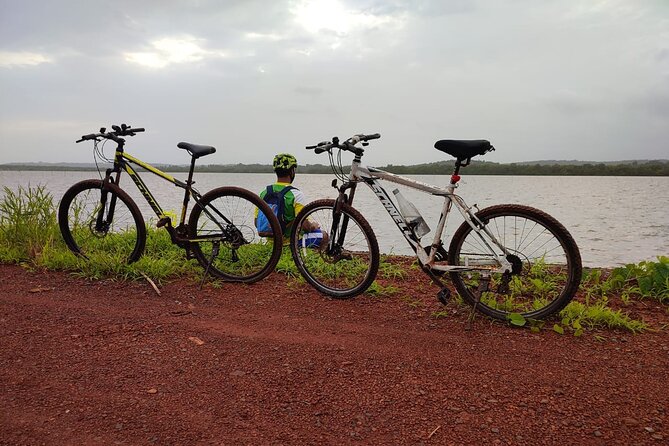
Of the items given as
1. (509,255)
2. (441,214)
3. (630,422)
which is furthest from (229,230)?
(630,422)

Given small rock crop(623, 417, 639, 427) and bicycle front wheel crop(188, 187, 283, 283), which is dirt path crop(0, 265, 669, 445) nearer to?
small rock crop(623, 417, 639, 427)

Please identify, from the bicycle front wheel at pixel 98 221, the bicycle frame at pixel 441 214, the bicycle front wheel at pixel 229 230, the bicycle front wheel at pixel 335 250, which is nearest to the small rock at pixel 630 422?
the bicycle frame at pixel 441 214

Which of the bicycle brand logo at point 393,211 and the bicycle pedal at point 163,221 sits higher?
the bicycle brand logo at point 393,211

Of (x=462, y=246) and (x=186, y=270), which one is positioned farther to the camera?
(x=186, y=270)

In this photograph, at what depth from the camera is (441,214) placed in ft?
13.2

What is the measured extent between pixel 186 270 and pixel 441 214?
3.11 m

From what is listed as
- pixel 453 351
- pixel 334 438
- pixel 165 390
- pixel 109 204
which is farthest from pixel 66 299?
pixel 453 351

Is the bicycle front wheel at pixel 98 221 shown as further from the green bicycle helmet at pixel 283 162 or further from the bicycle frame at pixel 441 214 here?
the bicycle frame at pixel 441 214

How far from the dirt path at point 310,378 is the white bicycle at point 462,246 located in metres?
0.36

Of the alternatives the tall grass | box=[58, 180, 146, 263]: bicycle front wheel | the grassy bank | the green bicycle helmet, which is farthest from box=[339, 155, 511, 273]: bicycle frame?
the tall grass

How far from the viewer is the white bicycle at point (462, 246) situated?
3754 mm

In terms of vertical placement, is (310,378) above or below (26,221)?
below

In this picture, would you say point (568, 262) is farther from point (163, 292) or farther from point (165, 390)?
point (163, 292)

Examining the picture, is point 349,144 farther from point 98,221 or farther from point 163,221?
point 98,221
